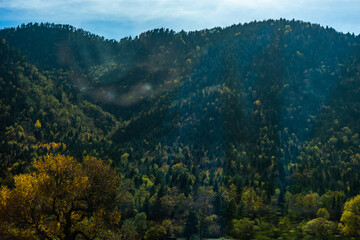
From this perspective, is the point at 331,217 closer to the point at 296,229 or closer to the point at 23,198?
the point at 296,229

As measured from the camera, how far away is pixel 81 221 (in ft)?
151

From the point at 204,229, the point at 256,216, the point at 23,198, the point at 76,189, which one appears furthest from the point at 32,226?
the point at 256,216

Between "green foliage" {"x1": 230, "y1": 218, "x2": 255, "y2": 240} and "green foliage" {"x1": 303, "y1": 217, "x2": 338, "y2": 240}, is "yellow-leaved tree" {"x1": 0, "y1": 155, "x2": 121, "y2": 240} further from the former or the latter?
"green foliage" {"x1": 303, "y1": 217, "x2": 338, "y2": 240}

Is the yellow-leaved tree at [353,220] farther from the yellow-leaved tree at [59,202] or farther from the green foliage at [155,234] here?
the yellow-leaved tree at [59,202]

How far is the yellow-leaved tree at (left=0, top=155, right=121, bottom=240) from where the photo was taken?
3875cm

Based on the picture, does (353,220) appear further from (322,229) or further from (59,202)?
(59,202)

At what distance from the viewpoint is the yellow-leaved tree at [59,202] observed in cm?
3875

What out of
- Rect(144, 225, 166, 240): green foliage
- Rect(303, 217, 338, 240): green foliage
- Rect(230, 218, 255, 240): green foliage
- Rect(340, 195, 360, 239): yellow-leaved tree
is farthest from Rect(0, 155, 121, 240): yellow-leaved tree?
Rect(303, 217, 338, 240): green foliage

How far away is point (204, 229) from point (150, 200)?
117 ft

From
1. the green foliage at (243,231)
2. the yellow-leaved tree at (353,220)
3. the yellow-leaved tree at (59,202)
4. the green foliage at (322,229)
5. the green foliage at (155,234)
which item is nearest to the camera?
the yellow-leaved tree at (59,202)

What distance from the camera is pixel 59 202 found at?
4281 cm

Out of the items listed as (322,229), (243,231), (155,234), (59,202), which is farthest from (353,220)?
(59,202)

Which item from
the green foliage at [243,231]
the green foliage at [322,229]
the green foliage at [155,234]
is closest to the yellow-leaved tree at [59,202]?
the green foliage at [155,234]

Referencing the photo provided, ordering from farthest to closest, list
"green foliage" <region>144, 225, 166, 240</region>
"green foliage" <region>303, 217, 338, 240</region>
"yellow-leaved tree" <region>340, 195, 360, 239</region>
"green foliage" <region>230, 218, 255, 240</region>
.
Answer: "green foliage" <region>230, 218, 255, 240</region>, "green foliage" <region>303, 217, 338, 240</region>, "green foliage" <region>144, 225, 166, 240</region>, "yellow-leaved tree" <region>340, 195, 360, 239</region>
